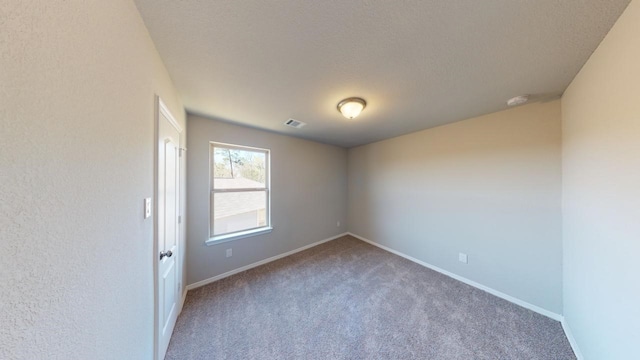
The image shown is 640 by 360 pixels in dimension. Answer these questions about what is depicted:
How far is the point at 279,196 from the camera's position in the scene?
3.28 metres

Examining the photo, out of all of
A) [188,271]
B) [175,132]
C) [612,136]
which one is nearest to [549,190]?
[612,136]

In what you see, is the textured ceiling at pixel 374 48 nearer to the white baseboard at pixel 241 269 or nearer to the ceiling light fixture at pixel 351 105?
the ceiling light fixture at pixel 351 105

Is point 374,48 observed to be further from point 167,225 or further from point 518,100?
point 167,225

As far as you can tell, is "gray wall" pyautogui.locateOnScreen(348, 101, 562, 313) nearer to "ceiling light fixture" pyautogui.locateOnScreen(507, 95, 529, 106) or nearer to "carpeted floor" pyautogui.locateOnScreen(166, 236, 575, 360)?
"ceiling light fixture" pyautogui.locateOnScreen(507, 95, 529, 106)

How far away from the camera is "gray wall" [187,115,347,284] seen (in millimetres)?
2447

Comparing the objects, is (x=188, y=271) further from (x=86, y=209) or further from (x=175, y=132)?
(x=86, y=209)

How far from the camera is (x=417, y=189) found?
3109mm

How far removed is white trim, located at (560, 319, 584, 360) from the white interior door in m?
3.23

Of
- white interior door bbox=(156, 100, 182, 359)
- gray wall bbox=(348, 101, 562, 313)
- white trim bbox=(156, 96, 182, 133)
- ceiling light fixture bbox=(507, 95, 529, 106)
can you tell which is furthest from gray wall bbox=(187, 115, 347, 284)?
ceiling light fixture bbox=(507, 95, 529, 106)

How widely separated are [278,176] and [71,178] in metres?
2.64

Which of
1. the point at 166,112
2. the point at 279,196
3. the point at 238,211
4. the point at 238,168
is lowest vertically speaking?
the point at 238,211

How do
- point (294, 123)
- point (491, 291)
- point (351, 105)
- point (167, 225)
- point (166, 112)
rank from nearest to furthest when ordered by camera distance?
point (166, 112) < point (167, 225) < point (351, 105) < point (491, 291) < point (294, 123)

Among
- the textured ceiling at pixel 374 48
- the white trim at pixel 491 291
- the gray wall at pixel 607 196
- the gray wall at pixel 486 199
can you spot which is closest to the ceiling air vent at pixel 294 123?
the textured ceiling at pixel 374 48

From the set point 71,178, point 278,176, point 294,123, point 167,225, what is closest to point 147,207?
point 167,225
